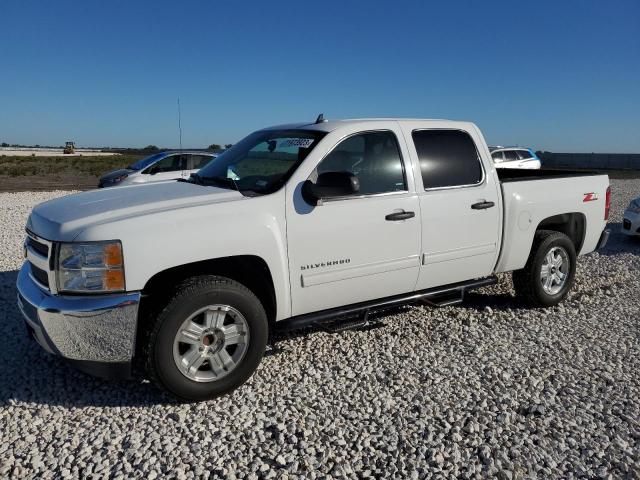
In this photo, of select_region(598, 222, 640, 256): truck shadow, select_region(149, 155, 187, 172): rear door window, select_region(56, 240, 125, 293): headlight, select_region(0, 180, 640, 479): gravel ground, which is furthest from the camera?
select_region(149, 155, 187, 172): rear door window

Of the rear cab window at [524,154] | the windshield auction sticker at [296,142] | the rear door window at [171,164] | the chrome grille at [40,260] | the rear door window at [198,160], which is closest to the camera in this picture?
the chrome grille at [40,260]

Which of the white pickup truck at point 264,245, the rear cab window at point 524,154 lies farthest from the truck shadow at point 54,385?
the rear cab window at point 524,154

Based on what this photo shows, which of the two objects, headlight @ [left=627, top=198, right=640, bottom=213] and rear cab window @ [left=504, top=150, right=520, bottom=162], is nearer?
headlight @ [left=627, top=198, right=640, bottom=213]

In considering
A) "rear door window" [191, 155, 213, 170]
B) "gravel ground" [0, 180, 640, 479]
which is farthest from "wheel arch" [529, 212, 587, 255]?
"rear door window" [191, 155, 213, 170]

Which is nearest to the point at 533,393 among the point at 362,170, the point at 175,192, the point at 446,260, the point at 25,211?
the point at 446,260

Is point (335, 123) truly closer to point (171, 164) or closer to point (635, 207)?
point (635, 207)

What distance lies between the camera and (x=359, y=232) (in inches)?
161

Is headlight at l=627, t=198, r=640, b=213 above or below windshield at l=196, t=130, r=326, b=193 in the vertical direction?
below

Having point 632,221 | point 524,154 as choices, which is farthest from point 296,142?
point 524,154

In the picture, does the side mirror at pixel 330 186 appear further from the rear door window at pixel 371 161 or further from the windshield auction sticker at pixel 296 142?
the windshield auction sticker at pixel 296 142

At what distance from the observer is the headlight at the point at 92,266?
3281 mm

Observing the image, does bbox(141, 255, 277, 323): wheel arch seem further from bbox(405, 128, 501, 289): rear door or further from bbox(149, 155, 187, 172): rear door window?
bbox(149, 155, 187, 172): rear door window

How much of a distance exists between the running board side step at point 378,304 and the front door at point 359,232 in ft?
0.17

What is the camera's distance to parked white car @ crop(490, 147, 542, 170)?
19.8 m
